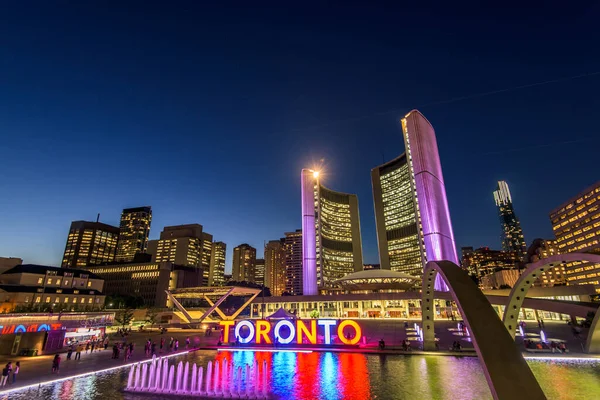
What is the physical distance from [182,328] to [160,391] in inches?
1917

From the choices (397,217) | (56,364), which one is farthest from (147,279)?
(56,364)

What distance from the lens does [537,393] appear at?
912 cm

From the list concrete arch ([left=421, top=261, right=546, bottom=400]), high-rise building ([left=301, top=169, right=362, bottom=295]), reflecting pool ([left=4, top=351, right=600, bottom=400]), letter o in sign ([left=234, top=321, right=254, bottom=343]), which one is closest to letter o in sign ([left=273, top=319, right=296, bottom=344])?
letter o in sign ([left=234, top=321, right=254, bottom=343])

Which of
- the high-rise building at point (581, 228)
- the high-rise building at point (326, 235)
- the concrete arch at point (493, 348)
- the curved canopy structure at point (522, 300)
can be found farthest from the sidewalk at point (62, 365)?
the high-rise building at point (581, 228)

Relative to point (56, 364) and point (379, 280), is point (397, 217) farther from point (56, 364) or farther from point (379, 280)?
point (56, 364)

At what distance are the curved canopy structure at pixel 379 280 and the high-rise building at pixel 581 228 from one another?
211ft

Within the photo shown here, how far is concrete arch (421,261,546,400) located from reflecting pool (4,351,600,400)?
571 centimetres

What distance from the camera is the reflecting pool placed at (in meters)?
15.4

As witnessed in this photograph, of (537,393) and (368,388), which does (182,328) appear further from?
(537,393)

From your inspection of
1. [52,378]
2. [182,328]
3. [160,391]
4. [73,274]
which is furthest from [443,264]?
[73,274]

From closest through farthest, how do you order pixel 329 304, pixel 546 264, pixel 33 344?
pixel 546 264
pixel 33 344
pixel 329 304

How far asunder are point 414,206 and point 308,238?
155 feet

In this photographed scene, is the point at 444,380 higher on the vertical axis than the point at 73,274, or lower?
lower

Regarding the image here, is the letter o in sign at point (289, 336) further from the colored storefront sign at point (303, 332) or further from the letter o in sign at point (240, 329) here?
the letter o in sign at point (240, 329)
